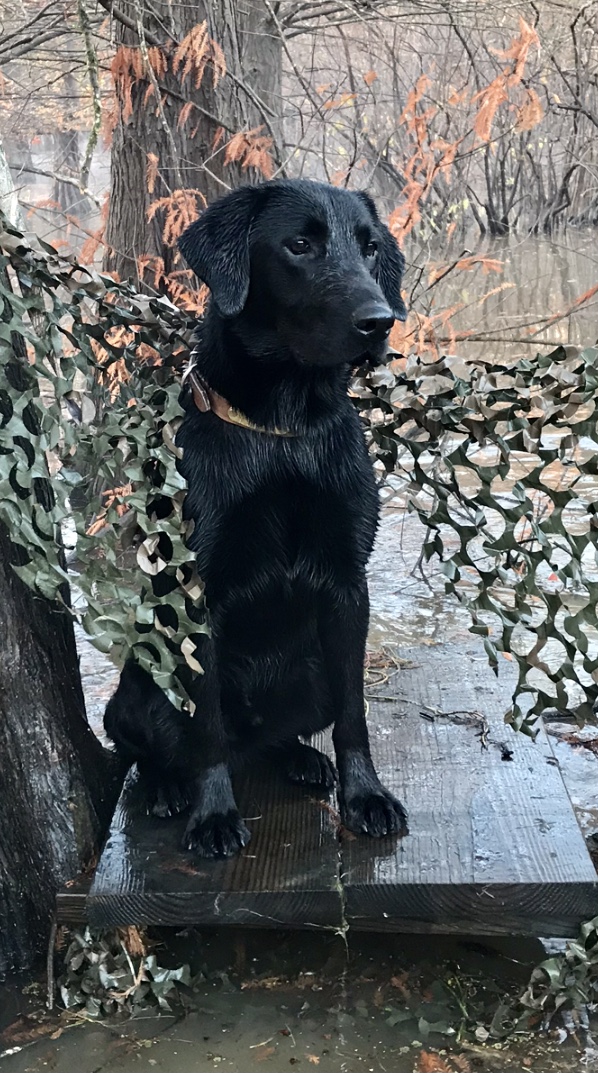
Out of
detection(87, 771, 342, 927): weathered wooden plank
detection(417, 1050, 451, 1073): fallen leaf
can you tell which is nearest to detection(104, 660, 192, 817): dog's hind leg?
detection(87, 771, 342, 927): weathered wooden plank

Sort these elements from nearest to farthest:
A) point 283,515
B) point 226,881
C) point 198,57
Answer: point 226,881 < point 283,515 < point 198,57

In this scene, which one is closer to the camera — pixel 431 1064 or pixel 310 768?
pixel 431 1064

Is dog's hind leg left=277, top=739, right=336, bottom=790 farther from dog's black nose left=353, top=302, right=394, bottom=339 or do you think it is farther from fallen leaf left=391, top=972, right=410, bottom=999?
dog's black nose left=353, top=302, right=394, bottom=339

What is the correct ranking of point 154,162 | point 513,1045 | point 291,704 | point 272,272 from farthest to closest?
1. point 154,162
2. point 291,704
3. point 272,272
4. point 513,1045

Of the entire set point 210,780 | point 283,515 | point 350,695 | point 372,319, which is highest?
point 372,319

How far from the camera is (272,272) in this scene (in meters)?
2.18

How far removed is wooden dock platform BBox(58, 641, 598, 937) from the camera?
2057 millimetres

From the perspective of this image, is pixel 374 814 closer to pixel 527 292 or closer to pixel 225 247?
pixel 225 247

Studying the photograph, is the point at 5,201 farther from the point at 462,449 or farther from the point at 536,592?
the point at 536,592

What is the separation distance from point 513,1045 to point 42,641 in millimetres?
1294

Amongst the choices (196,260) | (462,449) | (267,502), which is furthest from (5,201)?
(462,449)

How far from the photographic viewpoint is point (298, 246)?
2.17 meters

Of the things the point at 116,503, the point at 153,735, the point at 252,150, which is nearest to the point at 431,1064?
the point at 153,735

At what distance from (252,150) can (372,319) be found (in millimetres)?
2460
